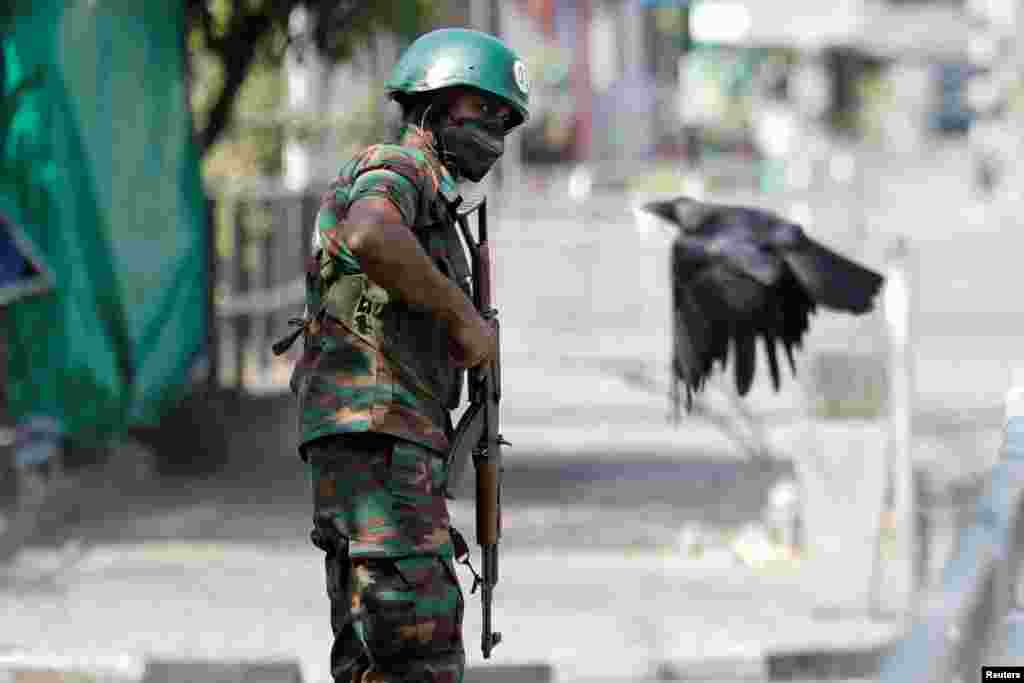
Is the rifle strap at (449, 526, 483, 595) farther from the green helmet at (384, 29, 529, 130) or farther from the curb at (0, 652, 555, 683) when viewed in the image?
the curb at (0, 652, 555, 683)

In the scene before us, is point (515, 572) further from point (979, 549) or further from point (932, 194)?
point (932, 194)

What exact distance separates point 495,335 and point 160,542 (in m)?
5.36

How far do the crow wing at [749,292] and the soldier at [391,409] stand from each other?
2.17 meters

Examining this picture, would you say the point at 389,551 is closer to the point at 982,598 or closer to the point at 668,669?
the point at 982,598

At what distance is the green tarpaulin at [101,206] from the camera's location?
1058cm

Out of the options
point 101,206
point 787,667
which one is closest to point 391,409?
point 787,667

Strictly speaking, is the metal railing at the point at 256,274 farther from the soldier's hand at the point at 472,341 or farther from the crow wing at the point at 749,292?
the soldier's hand at the point at 472,341

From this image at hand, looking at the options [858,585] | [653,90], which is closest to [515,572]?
[858,585]

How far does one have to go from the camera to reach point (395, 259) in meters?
4.57

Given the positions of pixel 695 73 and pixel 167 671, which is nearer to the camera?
pixel 167 671

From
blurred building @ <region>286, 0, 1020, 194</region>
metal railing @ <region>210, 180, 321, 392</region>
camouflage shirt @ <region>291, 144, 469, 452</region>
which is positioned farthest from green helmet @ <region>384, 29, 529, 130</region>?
metal railing @ <region>210, 180, 321, 392</region>

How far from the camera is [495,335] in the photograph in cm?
482

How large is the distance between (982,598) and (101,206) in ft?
25.6

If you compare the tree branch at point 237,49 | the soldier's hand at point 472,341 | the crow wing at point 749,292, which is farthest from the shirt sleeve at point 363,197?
the tree branch at point 237,49
